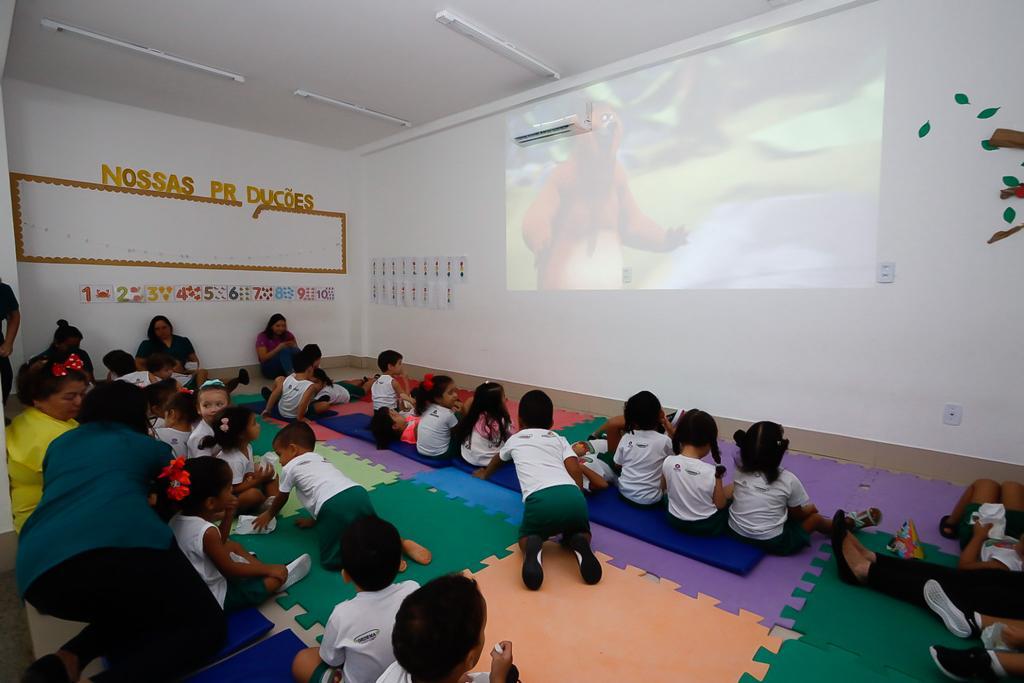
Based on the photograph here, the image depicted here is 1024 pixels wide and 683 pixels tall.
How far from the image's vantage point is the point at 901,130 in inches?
140

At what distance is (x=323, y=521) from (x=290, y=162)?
20.5 feet

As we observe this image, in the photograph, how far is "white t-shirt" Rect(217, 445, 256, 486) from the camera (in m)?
2.84

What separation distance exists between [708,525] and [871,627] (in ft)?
2.56

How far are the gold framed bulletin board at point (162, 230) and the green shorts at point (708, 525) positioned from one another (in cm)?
637

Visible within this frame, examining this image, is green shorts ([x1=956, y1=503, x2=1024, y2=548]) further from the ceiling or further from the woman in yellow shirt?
the woman in yellow shirt

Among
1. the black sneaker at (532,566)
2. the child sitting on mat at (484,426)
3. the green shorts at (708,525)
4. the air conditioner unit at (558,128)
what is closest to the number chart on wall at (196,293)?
the air conditioner unit at (558,128)

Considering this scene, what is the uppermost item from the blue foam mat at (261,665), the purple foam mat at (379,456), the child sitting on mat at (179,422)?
the child sitting on mat at (179,422)

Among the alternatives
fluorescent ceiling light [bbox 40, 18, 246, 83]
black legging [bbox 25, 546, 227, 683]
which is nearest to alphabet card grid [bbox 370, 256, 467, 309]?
fluorescent ceiling light [bbox 40, 18, 246, 83]

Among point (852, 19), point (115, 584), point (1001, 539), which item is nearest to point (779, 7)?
point (852, 19)

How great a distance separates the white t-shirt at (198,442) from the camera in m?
2.86

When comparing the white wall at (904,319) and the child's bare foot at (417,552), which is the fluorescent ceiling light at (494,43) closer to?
the white wall at (904,319)

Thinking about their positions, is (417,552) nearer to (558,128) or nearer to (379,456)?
(379,456)

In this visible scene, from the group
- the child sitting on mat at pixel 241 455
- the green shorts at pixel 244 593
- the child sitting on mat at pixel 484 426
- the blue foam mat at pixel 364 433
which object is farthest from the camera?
the blue foam mat at pixel 364 433

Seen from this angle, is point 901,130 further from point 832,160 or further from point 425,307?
point 425,307
